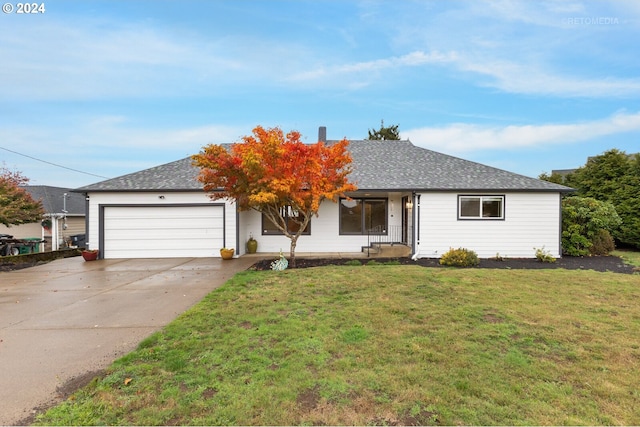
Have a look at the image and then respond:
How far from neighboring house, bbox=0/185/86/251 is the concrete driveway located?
34.8 feet

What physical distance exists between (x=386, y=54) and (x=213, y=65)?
7.45 meters

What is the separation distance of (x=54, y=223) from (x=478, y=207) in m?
23.0

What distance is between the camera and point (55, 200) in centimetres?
2041

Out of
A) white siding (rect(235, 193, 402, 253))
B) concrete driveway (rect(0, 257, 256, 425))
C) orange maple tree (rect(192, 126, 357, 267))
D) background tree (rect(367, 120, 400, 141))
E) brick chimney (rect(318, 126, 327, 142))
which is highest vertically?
background tree (rect(367, 120, 400, 141))

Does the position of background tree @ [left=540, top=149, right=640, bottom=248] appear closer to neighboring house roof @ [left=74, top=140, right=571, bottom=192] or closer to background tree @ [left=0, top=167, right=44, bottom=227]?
neighboring house roof @ [left=74, top=140, right=571, bottom=192]

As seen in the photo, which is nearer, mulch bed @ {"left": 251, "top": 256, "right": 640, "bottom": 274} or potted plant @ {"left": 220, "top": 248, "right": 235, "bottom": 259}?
mulch bed @ {"left": 251, "top": 256, "right": 640, "bottom": 274}

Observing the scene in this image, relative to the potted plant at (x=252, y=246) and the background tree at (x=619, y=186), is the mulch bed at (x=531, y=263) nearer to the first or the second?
the potted plant at (x=252, y=246)

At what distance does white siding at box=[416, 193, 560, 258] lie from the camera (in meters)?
11.2

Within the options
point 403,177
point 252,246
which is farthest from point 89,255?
point 403,177

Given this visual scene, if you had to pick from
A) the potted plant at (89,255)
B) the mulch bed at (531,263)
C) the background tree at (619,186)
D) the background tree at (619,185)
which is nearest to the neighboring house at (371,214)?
the potted plant at (89,255)

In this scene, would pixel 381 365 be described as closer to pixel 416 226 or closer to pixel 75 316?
pixel 75 316

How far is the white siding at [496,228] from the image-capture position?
1119 cm

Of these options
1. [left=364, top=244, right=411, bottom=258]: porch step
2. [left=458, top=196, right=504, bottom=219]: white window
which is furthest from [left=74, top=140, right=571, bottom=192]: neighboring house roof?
[left=364, top=244, right=411, bottom=258]: porch step

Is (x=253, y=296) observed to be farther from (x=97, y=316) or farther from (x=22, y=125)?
(x=22, y=125)
